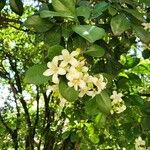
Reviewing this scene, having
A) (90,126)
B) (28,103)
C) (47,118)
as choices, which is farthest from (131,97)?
(28,103)

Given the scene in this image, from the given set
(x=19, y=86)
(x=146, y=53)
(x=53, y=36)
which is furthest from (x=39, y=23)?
(x=19, y=86)

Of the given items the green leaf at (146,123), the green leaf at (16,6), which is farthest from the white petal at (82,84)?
the green leaf at (146,123)

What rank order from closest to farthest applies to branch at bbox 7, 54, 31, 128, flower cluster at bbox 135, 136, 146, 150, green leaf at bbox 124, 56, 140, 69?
A: green leaf at bbox 124, 56, 140, 69 < flower cluster at bbox 135, 136, 146, 150 < branch at bbox 7, 54, 31, 128

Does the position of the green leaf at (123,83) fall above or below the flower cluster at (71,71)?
above

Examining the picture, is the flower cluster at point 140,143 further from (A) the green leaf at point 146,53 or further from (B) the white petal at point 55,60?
(B) the white petal at point 55,60

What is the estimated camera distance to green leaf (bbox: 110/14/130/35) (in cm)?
122

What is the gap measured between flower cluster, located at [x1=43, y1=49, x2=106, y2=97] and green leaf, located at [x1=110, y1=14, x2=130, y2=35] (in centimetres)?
14

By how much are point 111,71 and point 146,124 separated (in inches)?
15.6

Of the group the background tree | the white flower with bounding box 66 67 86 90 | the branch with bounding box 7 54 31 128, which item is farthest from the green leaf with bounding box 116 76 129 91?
the branch with bounding box 7 54 31 128

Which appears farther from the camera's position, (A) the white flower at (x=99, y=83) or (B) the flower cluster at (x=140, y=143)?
(B) the flower cluster at (x=140, y=143)

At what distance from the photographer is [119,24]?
1.23 m

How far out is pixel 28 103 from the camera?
22.9 feet

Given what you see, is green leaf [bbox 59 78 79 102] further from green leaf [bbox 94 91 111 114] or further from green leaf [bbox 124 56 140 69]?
green leaf [bbox 124 56 140 69]

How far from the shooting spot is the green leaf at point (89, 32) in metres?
1.07
